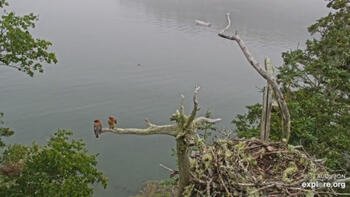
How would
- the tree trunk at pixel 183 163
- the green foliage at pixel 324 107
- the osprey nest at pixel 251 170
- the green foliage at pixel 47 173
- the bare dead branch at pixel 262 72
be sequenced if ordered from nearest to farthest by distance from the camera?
the tree trunk at pixel 183 163, the osprey nest at pixel 251 170, the bare dead branch at pixel 262 72, the green foliage at pixel 47 173, the green foliage at pixel 324 107

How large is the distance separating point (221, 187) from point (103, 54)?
23519mm

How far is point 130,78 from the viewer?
21.8 metres

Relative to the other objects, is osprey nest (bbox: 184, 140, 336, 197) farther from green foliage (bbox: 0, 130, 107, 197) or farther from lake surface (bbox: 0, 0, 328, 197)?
lake surface (bbox: 0, 0, 328, 197)

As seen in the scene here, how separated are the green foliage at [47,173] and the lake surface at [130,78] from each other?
23.4 feet

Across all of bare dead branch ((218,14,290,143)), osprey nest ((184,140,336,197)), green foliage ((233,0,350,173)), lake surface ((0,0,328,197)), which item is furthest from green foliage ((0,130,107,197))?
lake surface ((0,0,328,197))

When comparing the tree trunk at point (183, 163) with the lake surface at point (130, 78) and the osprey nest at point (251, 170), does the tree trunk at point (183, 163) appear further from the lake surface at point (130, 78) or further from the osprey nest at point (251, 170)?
the lake surface at point (130, 78)

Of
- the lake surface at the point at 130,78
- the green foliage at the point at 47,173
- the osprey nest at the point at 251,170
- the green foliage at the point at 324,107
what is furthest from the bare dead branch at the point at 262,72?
the lake surface at the point at 130,78

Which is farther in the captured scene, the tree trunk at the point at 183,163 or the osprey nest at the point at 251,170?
the osprey nest at the point at 251,170

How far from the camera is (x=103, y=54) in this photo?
2508cm

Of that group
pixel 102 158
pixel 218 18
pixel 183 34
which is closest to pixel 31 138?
pixel 102 158

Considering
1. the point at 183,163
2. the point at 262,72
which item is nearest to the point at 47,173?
the point at 183,163

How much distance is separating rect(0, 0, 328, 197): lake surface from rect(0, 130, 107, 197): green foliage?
7.13 metres

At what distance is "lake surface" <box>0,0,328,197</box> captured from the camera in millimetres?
15234

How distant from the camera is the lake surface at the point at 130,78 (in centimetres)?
1523
